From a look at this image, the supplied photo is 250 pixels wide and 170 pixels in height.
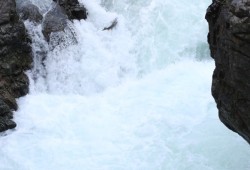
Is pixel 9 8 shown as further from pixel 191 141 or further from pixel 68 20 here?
pixel 191 141

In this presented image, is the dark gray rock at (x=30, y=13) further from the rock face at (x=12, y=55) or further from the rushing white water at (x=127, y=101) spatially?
the rock face at (x=12, y=55)

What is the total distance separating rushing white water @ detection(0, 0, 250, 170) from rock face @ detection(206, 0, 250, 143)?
2.56m

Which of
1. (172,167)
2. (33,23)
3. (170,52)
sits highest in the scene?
(33,23)

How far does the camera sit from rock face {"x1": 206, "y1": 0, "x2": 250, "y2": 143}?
17.5 feet

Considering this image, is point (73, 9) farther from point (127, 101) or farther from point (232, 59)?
point (232, 59)

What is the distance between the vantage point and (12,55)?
11.9 meters

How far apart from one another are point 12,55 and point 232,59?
25.4 feet

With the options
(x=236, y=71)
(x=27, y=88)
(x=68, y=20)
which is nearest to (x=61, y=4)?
(x=68, y=20)

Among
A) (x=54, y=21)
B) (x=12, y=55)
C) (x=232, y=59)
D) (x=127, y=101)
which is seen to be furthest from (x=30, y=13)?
(x=232, y=59)

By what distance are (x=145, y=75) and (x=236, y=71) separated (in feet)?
23.6

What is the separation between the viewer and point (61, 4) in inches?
533

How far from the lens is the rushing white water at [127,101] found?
913 centimetres

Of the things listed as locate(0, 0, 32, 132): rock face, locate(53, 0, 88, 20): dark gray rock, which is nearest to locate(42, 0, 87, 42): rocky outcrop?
locate(53, 0, 88, 20): dark gray rock

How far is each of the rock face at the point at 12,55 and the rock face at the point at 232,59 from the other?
640cm
